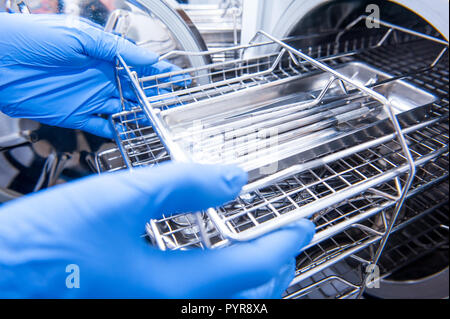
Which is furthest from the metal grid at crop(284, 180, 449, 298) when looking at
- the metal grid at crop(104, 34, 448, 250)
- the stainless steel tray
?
the stainless steel tray

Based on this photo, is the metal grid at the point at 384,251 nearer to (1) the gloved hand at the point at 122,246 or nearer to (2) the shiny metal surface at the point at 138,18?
(1) the gloved hand at the point at 122,246

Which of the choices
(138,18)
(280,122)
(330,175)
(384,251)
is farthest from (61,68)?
(384,251)

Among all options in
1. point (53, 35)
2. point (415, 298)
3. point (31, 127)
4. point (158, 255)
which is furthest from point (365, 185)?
point (31, 127)

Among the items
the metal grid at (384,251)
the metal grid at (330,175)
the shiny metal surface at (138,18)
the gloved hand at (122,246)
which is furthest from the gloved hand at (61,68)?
the metal grid at (384,251)

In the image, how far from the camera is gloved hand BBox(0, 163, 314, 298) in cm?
42

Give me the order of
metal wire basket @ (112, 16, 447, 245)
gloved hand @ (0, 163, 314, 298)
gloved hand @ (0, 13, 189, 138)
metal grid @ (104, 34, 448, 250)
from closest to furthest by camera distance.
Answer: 1. gloved hand @ (0, 163, 314, 298)
2. metal wire basket @ (112, 16, 447, 245)
3. metal grid @ (104, 34, 448, 250)
4. gloved hand @ (0, 13, 189, 138)

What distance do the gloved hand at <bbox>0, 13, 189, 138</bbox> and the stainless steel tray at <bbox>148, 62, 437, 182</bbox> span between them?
0.32 m

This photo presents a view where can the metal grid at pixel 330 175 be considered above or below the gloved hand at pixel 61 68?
below

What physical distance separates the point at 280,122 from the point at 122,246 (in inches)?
19.6

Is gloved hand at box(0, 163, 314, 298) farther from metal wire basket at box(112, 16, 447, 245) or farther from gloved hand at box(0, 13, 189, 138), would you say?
gloved hand at box(0, 13, 189, 138)

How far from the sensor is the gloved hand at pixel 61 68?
2.90 ft

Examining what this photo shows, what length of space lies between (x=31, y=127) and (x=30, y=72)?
255mm

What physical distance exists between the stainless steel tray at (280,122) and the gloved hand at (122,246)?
5.2 inches

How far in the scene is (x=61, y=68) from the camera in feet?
3.17
